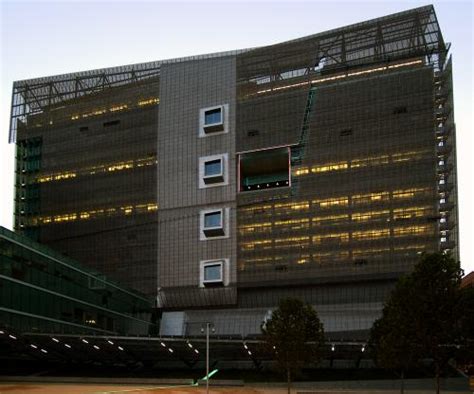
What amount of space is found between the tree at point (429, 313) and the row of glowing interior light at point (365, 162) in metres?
67.8

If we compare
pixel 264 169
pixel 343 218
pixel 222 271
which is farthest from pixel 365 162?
pixel 222 271

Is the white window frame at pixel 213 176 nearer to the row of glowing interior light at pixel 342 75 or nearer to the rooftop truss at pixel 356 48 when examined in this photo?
the row of glowing interior light at pixel 342 75

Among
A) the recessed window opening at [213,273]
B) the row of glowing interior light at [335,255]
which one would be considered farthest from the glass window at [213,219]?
the row of glowing interior light at [335,255]

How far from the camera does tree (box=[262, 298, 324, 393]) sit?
71812mm

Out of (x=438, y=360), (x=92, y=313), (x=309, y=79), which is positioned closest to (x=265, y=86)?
(x=309, y=79)

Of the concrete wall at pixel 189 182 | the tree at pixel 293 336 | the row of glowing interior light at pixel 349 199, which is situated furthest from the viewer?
the concrete wall at pixel 189 182

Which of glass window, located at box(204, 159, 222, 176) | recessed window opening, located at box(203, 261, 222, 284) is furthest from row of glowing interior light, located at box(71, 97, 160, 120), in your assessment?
recessed window opening, located at box(203, 261, 222, 284)

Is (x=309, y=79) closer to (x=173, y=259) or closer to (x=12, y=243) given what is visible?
(x=173, y=259)

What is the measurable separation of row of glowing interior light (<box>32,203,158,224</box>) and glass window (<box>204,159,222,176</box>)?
1435 cm

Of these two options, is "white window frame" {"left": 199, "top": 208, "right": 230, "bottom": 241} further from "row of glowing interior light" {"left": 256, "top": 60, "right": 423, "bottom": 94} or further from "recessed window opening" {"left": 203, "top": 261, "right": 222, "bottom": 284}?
"row of glowing interior light" {"left": 256, "top": 60, "right": 423, "bottom": 94}

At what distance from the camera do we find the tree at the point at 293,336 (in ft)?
236

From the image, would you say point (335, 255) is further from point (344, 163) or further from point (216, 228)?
point (216, 228)

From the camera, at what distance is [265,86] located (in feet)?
477

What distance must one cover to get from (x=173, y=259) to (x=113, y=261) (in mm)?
15889
